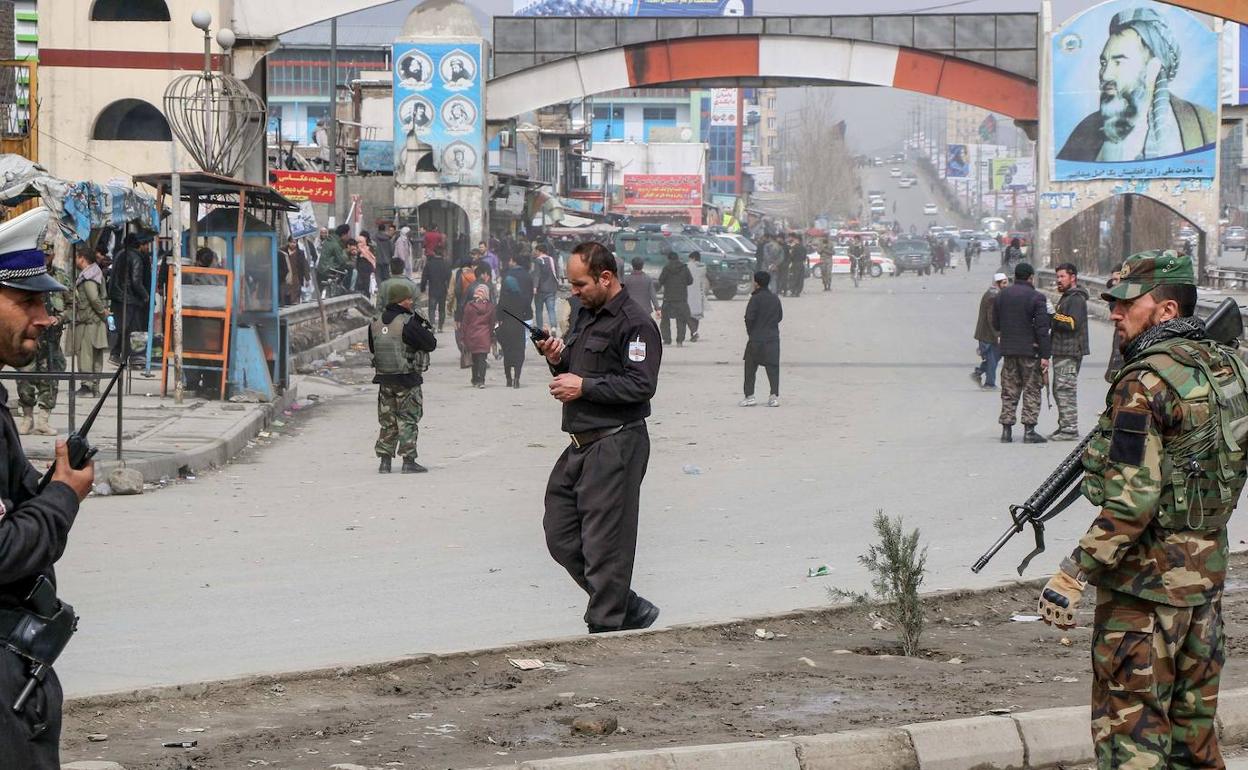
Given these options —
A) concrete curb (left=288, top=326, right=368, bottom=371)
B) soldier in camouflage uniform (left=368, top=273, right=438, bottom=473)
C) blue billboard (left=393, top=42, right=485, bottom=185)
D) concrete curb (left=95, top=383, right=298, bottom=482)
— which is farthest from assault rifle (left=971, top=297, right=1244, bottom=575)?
blue billboard (left=393, top=42, right=485, bottom=185)

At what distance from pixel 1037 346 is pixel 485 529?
7.07 metres

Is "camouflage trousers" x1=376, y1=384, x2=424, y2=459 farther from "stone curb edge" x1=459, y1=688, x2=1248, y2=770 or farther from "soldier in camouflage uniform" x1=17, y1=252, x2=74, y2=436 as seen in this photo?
"stone curb edge" x1=459, y1=688, x2=1248, y2=770

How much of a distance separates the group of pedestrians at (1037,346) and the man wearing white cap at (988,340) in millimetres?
3217

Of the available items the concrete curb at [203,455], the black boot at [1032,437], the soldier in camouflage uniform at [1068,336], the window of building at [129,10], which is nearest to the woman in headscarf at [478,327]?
the concrete curb at [203,455]

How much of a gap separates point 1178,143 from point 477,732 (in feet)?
128

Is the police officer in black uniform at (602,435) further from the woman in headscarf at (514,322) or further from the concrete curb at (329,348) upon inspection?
the concrete curb at (329,348)

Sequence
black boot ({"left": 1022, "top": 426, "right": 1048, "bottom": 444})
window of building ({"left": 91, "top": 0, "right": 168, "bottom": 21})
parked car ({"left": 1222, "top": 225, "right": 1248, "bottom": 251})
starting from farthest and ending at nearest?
parked car ({"left": 1222, "top": 225, "right": 1248, "bottom": 251}) → window of building ({"left": 91, "top": 0, "right": 168, "bottom": 21}) → black boot ({"left": 1022, "top": 426, "right": 1048, "bottom": 444})

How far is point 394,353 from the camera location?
46.3 feet

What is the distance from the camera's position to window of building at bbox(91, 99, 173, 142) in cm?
2928

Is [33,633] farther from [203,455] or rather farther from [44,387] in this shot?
[44,387]

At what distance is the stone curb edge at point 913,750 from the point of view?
5.39 metres

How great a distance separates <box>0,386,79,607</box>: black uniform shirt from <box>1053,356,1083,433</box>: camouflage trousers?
45.5 ft

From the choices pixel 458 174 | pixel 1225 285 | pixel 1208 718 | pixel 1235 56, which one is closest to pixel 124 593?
pixel 1208 718

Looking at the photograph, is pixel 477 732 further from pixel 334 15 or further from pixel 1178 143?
pixel 1178 143
